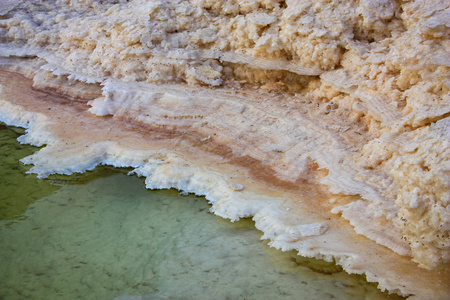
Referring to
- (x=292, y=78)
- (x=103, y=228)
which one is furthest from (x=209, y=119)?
(x=103, y=228)

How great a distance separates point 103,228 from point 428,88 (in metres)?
3.42

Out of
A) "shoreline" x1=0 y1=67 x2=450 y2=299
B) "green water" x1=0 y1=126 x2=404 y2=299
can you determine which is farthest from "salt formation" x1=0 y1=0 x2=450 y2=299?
"green water" x1=0 y1=126 x2=404 y2=299

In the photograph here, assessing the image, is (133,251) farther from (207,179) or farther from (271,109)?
(271,109)

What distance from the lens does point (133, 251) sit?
3.87 m

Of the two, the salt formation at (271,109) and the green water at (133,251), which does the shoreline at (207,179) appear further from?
the green water at (133,251)

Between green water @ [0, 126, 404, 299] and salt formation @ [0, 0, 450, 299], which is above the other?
salt formation @ [0, 0, 450, 299]

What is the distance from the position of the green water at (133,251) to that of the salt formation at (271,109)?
0.57ft

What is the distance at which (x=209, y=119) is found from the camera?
5.23 meters

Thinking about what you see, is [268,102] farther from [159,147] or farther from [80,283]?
[80,283]

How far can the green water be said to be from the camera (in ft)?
11.1

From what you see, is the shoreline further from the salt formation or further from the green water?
the green water

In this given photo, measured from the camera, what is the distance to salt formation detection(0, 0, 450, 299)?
3.38m

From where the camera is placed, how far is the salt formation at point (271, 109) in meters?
3.38

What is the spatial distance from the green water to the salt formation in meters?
0.17
